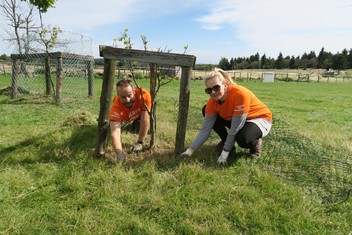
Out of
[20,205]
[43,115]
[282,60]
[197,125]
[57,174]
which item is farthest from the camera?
[282,60]

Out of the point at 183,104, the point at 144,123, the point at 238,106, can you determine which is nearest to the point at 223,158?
the point at 238,106

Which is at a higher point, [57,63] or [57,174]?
[57,63]

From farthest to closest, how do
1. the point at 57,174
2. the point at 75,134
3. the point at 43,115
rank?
the point at 43,115 → the point at 75,134 → the point at 57,174

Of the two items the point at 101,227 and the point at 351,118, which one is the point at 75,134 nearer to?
the point at 101,227

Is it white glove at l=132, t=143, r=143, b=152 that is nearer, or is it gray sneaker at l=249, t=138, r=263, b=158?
gray sneaker at l=249, t=138, r=263, b=158

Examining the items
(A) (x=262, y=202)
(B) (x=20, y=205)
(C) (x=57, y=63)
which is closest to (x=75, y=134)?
(B) (x=20, y=205)

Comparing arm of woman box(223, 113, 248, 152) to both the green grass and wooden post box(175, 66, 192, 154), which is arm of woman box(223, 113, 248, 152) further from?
wooden post box(175, 66, 192, 154)

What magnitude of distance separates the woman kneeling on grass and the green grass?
0.23 m

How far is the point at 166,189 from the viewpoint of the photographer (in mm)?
2781

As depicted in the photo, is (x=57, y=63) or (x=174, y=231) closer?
(x=174, y=231)

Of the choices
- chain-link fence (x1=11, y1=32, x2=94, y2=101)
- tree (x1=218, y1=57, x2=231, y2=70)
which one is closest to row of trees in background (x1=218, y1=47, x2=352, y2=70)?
tree (x1=218, y1=57, x2=231, y2=70)

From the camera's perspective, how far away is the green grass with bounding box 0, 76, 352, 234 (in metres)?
2.25

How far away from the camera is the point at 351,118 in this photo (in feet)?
25.7

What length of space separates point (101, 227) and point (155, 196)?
571 millimetres
